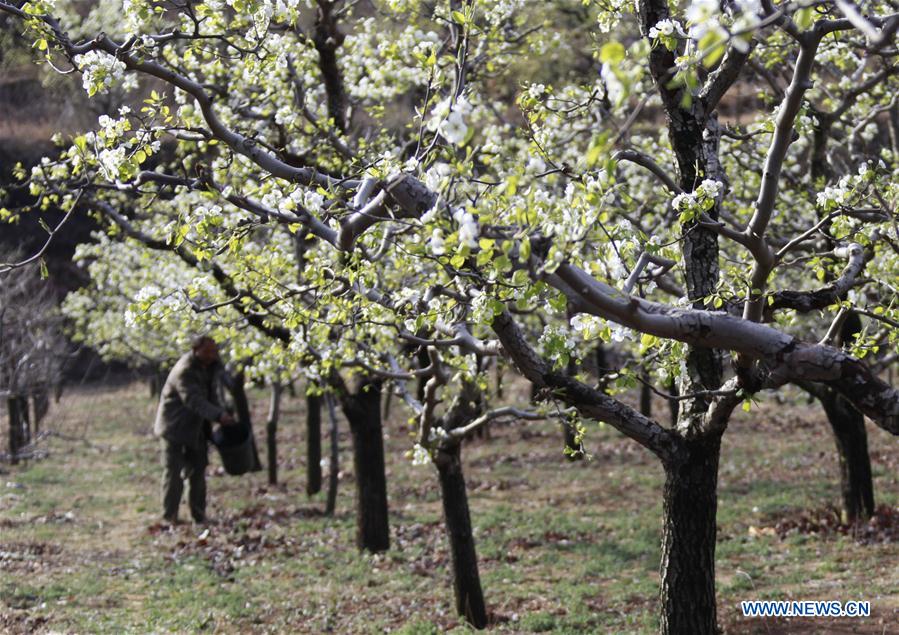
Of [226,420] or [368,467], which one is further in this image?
[226,420]

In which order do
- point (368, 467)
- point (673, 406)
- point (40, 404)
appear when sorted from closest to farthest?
point (673, 406), point (368, 467), point (40, 404)

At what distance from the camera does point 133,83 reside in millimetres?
8594

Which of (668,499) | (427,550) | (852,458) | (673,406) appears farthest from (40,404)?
(668,499)

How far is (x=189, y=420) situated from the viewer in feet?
39.1

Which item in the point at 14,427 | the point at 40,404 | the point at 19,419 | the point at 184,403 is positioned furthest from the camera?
the point at 40,404

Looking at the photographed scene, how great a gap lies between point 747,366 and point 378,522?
22.7 feet

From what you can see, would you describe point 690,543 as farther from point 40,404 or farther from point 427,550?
point 40,404

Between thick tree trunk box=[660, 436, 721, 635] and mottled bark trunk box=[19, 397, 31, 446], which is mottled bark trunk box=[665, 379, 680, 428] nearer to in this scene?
thick tree trunk box=[660, 436, 721, 635]

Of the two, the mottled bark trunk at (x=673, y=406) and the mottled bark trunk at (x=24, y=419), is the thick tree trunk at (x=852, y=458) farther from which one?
the mottled bark trunk at (x=24, y=419)

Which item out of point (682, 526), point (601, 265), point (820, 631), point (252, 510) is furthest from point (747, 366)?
point (252, 510)

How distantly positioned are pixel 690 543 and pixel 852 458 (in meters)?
5.78

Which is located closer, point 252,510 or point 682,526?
point 682,526

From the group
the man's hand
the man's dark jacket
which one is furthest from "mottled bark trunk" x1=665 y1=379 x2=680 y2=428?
the man's dark jacket

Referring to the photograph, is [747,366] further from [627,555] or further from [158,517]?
[158,517]
